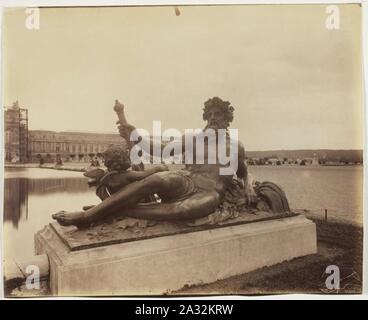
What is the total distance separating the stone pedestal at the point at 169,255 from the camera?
3.48m

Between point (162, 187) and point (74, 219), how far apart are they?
2.73 feet

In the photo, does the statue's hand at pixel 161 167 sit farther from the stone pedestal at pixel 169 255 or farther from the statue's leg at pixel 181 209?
the stone pedestal at pixel 169 255

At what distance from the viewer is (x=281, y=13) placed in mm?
3912

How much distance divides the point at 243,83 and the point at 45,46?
6.29 feet

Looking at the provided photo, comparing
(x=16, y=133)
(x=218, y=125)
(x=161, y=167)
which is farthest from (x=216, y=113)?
(x=16, y=133)

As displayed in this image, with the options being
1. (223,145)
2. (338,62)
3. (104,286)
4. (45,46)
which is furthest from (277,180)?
(45,46)

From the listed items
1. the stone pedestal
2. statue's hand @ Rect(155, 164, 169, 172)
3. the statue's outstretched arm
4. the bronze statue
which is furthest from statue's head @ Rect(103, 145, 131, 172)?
the stone pedestal

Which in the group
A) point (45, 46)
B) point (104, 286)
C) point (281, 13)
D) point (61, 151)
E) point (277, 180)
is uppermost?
point (281, 13)

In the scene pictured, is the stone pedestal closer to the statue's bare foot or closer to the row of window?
the statue's bare foot

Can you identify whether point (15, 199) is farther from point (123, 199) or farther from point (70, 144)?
point (123, 199)

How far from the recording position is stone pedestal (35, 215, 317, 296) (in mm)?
3482

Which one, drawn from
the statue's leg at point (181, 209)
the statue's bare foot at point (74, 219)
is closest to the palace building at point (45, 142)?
the statue's bare foot at point (74, 219)

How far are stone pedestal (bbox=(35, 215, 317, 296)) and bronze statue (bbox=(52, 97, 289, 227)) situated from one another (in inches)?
7.7
